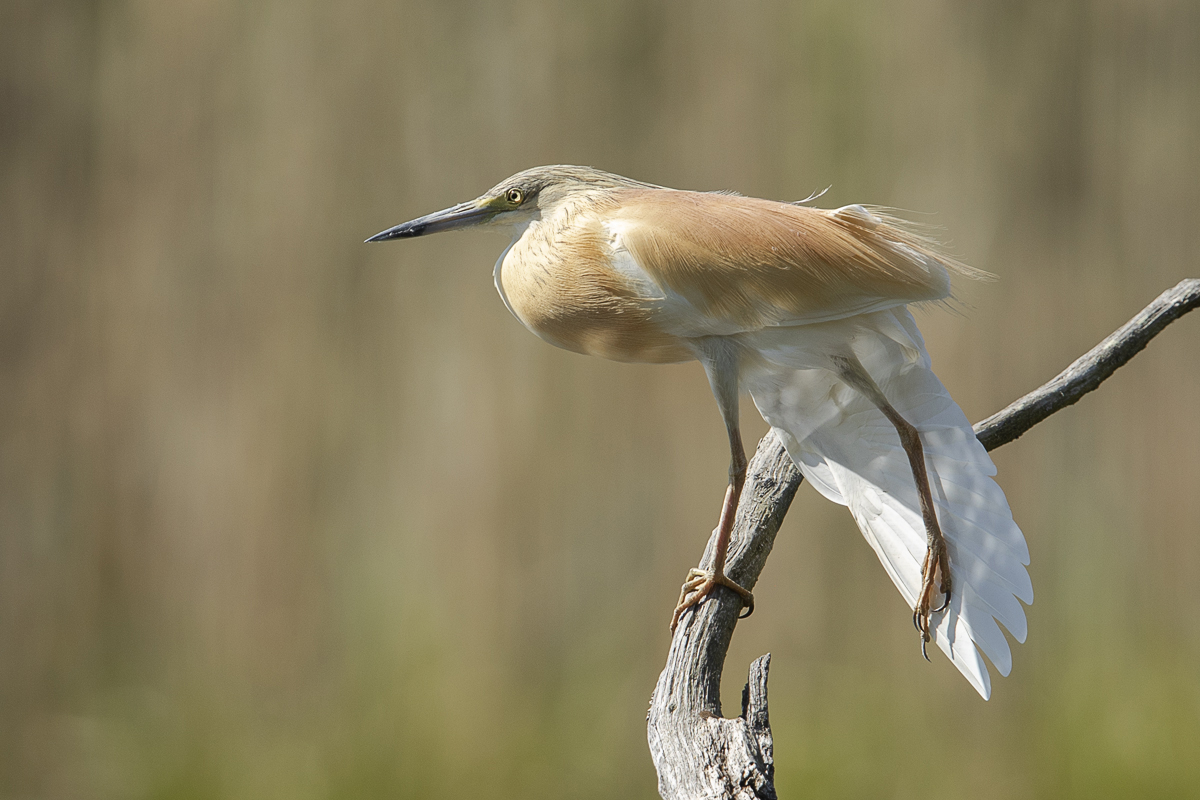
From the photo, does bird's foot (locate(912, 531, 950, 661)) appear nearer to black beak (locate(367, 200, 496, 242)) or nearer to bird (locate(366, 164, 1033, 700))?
bird (locate(366, 164, 1033, 700))

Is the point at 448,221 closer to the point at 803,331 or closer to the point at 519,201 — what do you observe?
the point at 519,201

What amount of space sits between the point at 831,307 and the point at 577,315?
0.61ft

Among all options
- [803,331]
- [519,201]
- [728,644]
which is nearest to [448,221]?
[519,201]

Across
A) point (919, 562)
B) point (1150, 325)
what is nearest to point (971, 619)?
point (919, 562)

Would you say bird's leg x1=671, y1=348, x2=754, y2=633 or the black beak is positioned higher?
the black beak

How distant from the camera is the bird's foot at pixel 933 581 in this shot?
81 centimetres

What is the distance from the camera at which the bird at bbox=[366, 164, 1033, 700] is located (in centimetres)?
69

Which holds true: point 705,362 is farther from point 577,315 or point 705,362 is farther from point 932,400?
point 932,400

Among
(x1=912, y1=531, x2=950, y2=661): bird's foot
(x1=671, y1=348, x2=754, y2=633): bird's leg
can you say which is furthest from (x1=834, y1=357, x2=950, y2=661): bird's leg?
(x1=671, y1=348, x2=754, y2=633): bird's leg

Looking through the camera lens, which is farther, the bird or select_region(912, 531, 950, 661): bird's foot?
select_region(912, 531, 950, 661): bird's foot

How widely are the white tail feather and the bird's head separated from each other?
0.58ft

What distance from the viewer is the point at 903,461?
840 mm

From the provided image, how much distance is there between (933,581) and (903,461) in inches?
4.1

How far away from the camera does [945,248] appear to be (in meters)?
0.78
